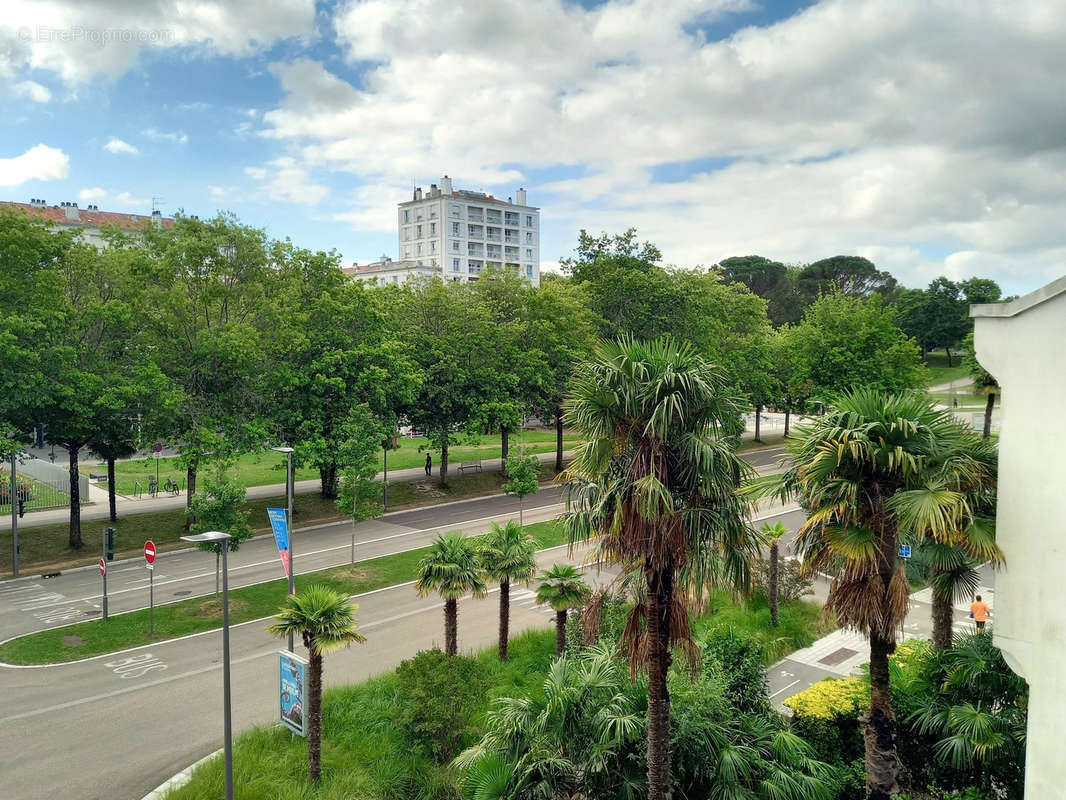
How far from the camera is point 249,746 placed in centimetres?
1667

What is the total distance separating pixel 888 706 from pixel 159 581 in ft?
87.0

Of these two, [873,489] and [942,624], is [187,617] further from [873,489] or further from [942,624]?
[942,624]

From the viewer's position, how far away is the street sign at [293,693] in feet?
53.6

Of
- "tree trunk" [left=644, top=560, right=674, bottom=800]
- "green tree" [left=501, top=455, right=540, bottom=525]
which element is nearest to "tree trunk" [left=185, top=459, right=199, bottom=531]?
"green tree" [left=501, top=455, right=540, bottom=525]

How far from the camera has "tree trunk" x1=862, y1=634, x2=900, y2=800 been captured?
12.4 m

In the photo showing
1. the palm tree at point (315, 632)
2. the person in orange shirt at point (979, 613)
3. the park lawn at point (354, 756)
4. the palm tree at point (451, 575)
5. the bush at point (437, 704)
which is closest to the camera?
the park lawn at point (354, 756)

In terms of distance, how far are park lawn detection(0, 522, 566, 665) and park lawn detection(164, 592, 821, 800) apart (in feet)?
20.4

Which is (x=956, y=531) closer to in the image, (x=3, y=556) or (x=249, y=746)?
(x=249, y=746)

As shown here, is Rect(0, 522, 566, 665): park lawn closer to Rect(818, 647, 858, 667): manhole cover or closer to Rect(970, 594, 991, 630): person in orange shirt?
Rect(818, 647, 858, 667): manhole cover

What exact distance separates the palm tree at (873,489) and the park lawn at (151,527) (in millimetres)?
28865

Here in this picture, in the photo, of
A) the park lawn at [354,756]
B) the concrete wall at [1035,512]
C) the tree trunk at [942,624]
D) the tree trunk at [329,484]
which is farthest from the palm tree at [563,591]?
the tree trunk at [329,484]

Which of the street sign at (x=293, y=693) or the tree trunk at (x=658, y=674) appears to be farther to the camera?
the street sign at (x=293, y=693)

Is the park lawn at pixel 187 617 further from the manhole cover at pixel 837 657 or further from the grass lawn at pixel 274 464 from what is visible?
the manhole cover at pixel 837 657

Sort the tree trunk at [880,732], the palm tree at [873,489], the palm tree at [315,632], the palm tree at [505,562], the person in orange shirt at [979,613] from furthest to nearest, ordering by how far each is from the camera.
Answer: the person in orange shirt at [979,613]
the palm tree at [505,562]
the palm tree at [315,632]
the tree trunk at [880,732]
the palm tree at [873,489]
